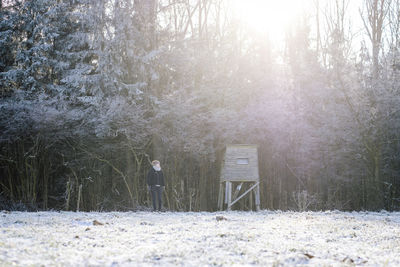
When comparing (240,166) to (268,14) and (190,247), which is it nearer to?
(268,14)

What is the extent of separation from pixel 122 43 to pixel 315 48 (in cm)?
1020

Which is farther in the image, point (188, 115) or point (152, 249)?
point (188, 115)

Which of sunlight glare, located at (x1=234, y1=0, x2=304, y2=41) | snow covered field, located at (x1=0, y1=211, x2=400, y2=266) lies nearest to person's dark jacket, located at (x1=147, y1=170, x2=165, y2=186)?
snow covered field, located at (x1=0, y1=211, x2=400, y2=266)

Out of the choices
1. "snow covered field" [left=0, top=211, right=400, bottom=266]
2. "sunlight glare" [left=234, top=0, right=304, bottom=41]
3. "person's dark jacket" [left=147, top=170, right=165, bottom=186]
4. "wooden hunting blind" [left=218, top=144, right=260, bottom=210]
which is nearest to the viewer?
"snow covered field" [left=0, top=211, right=400, bottom=266]

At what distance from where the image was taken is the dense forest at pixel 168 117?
15.8m

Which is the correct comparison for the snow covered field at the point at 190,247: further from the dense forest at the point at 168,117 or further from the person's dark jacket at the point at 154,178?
the dense forest at the point at 168,117

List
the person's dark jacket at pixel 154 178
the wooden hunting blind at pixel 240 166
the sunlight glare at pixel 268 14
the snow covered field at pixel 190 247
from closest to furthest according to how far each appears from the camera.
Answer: the snow covered field at pixel 190 247 < the person's dark jacket at pixel 154 178 < the wooden hunting blind at pixel 240 166 < the sunlight glare at pixel 268 14

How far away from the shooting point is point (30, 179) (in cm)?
1562

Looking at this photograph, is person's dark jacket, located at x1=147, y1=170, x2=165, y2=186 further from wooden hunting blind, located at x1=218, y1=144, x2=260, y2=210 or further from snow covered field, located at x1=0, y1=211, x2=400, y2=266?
snow covered field, located at x1=0, y1=211, x2=400, y2=266

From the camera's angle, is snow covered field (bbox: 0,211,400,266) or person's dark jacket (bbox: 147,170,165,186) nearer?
snow covered field (bbox: 0,211,400,266)

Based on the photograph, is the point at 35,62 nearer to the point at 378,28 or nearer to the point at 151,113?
the point at 151,113

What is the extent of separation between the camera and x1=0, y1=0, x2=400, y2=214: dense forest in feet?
51.9

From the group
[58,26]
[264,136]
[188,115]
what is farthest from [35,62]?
[264,136]

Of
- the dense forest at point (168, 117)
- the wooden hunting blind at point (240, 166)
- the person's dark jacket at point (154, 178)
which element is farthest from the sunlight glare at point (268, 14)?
the person's dark jacket at point (154, 178)
